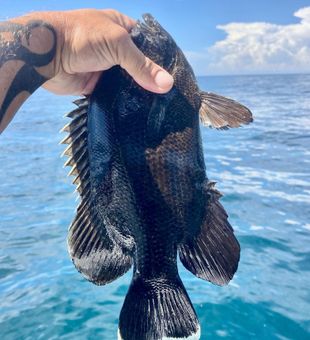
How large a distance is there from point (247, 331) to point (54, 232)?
3.73 meters

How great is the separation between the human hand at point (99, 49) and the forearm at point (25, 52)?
0.04m

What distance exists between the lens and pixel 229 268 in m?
2.34

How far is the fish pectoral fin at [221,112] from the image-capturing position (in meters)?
2.43

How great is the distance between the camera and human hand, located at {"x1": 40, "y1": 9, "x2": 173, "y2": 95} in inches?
89.1

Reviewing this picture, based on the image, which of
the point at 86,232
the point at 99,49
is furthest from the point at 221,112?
the point at 86,232

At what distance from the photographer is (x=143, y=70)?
2.23 meters

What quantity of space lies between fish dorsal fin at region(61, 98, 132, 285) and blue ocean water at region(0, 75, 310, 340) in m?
3.33

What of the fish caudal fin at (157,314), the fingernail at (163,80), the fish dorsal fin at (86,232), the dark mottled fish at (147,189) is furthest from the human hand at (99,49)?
the fish caudal fin at (157,314)

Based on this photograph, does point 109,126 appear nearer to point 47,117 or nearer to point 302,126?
point 302,126

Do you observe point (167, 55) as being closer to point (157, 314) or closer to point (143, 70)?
point (143, 70)

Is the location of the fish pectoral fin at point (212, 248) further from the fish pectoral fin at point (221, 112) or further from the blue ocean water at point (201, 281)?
the blue ocean water at point (201, 281)

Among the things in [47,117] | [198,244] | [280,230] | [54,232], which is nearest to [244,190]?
[280,230]

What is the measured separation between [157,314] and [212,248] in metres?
0.42

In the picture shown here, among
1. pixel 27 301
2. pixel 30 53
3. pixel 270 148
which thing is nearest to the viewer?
pixel 30 53
